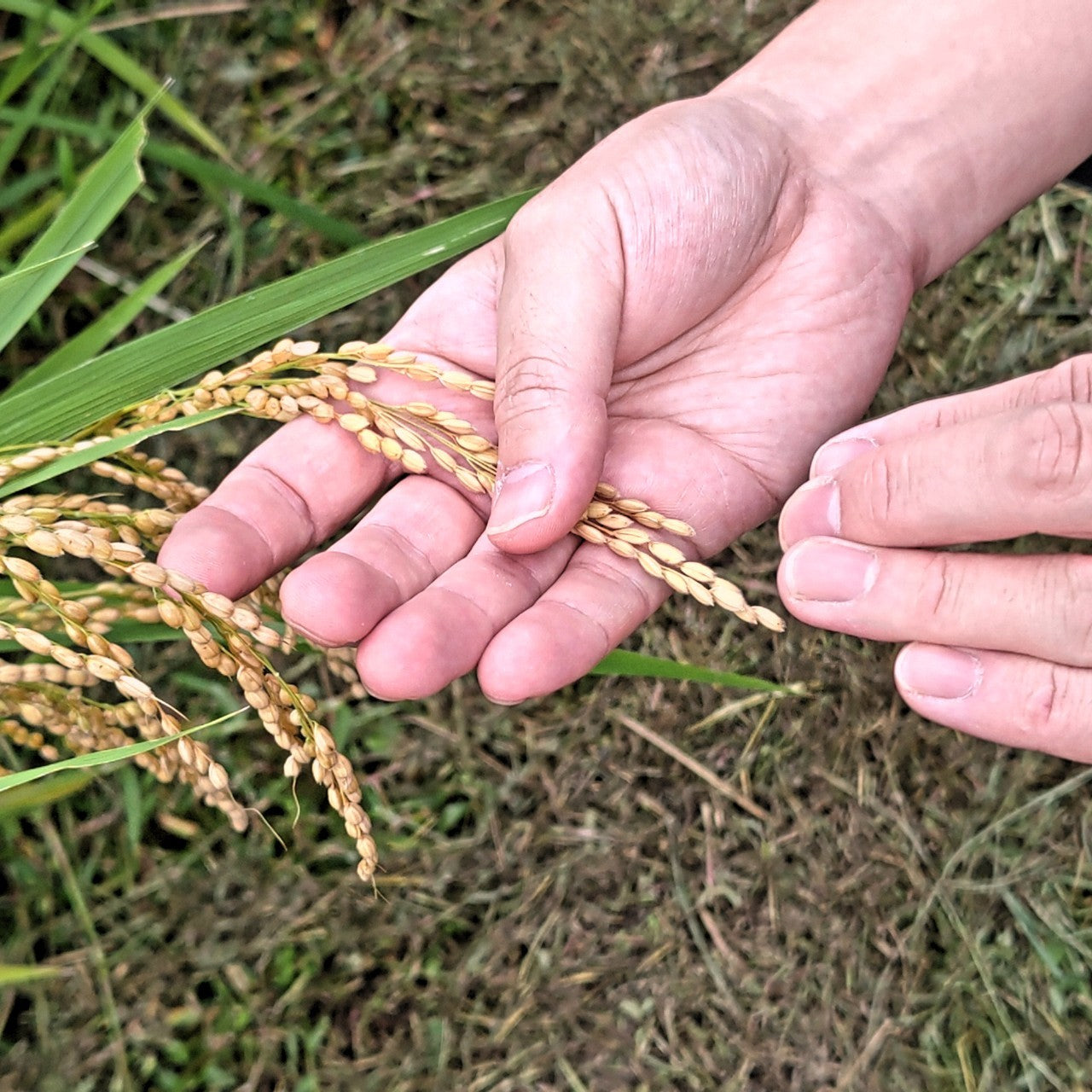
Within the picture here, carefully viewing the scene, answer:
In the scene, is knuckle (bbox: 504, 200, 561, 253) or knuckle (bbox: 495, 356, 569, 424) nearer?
knuckle (bbox: 495, 356, 569, 424)

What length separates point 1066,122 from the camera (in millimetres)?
1854

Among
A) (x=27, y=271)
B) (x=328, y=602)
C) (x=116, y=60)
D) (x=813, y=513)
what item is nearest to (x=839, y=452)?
(x=813, y=513)

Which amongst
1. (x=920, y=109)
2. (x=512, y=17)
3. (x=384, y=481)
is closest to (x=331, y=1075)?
(x=384, y=481)

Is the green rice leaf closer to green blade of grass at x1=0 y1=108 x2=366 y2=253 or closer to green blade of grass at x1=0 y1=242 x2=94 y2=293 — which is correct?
green blade of grass at x1=0 y1=242 x2=94 y2=293

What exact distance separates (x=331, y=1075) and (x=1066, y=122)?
92.9 inches

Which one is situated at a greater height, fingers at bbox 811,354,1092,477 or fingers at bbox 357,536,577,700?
fingers at bbox 811,354,1092,477

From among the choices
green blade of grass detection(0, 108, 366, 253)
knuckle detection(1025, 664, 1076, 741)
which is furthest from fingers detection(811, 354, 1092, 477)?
green blade of grass detection(0, 108, 366, 253)

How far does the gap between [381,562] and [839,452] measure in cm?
65

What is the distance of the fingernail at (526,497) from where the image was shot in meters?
1.27

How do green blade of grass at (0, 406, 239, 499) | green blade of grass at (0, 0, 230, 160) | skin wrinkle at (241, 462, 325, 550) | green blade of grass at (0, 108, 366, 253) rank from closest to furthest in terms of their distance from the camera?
green blade of grass at (0, 406, 239, 499)
skin wrinkle at (241, 462, 325, 550)
green blade of grass at (0, 108, 366, 253)
green blade of grass at (0, 0, 230, 160)

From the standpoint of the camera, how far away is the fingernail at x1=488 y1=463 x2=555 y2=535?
50.0 inches

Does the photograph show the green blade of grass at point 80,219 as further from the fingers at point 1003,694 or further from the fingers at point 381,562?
the fingers at point 1003,694

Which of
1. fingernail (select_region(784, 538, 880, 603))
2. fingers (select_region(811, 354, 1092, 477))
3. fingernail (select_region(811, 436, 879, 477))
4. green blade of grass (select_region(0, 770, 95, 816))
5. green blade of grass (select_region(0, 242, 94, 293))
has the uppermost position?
green blade of grass (select_region(0, 242, 94, 293))

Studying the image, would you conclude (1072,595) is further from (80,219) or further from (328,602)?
(80,219)
